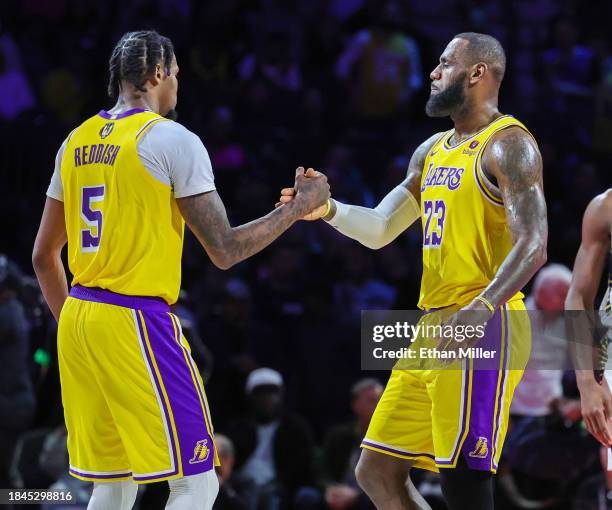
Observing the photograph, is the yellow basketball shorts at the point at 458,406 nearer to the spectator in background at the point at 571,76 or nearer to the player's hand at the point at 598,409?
the player's hand at the point at 598,409

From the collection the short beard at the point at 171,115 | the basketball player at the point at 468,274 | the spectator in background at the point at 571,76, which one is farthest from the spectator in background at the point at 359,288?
the short beard at the point at 171,115

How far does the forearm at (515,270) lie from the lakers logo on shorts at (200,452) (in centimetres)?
122

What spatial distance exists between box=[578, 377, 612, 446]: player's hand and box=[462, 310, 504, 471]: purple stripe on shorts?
1.55ft

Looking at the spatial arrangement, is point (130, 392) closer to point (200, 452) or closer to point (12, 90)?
point (200, 452)

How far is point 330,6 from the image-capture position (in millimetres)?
12047

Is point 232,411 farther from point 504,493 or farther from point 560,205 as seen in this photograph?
point 560,205

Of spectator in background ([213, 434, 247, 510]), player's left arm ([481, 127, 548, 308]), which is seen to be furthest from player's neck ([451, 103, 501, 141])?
→ spectator in background ([213, 434, 247, 510])

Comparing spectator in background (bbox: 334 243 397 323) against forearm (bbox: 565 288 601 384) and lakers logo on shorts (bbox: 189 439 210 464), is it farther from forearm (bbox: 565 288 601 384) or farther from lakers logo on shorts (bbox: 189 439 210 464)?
lakers logo on shorts (bbox: 189 439 210 464)

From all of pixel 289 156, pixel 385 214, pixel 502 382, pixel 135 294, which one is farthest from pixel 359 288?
pixel 135 294

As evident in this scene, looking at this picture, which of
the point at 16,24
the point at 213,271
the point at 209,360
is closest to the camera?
the point at 209,360

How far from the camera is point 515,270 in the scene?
445cm

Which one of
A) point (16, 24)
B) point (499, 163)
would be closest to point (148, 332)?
point (499, 163)

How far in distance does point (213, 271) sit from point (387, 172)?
2.00m

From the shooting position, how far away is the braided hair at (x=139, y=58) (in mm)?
4418
